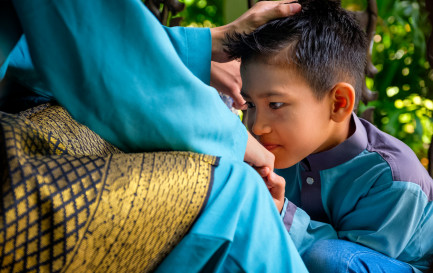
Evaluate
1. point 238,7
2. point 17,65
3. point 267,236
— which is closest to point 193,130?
point 267,236

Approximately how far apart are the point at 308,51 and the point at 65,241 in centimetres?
75

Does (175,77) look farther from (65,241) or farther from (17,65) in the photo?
(17,65)

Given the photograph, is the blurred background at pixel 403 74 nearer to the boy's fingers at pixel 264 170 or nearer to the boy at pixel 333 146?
the boy at pixel 333 146

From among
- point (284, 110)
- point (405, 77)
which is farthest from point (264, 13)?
point (405, 77)

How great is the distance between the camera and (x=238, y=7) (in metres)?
1.81

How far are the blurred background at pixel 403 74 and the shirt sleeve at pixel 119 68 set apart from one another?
1.53 metres

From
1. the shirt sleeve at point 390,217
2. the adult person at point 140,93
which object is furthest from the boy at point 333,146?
the adult person at point 140,93

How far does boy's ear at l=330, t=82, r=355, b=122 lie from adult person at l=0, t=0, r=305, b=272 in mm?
497

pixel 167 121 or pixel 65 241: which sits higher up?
pixel 167 121

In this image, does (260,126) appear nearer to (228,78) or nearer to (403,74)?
(228,78)

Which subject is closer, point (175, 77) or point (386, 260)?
point (175, 77)

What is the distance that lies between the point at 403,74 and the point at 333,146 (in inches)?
52.9

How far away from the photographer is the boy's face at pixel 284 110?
99cm

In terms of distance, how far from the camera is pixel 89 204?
459 mm
